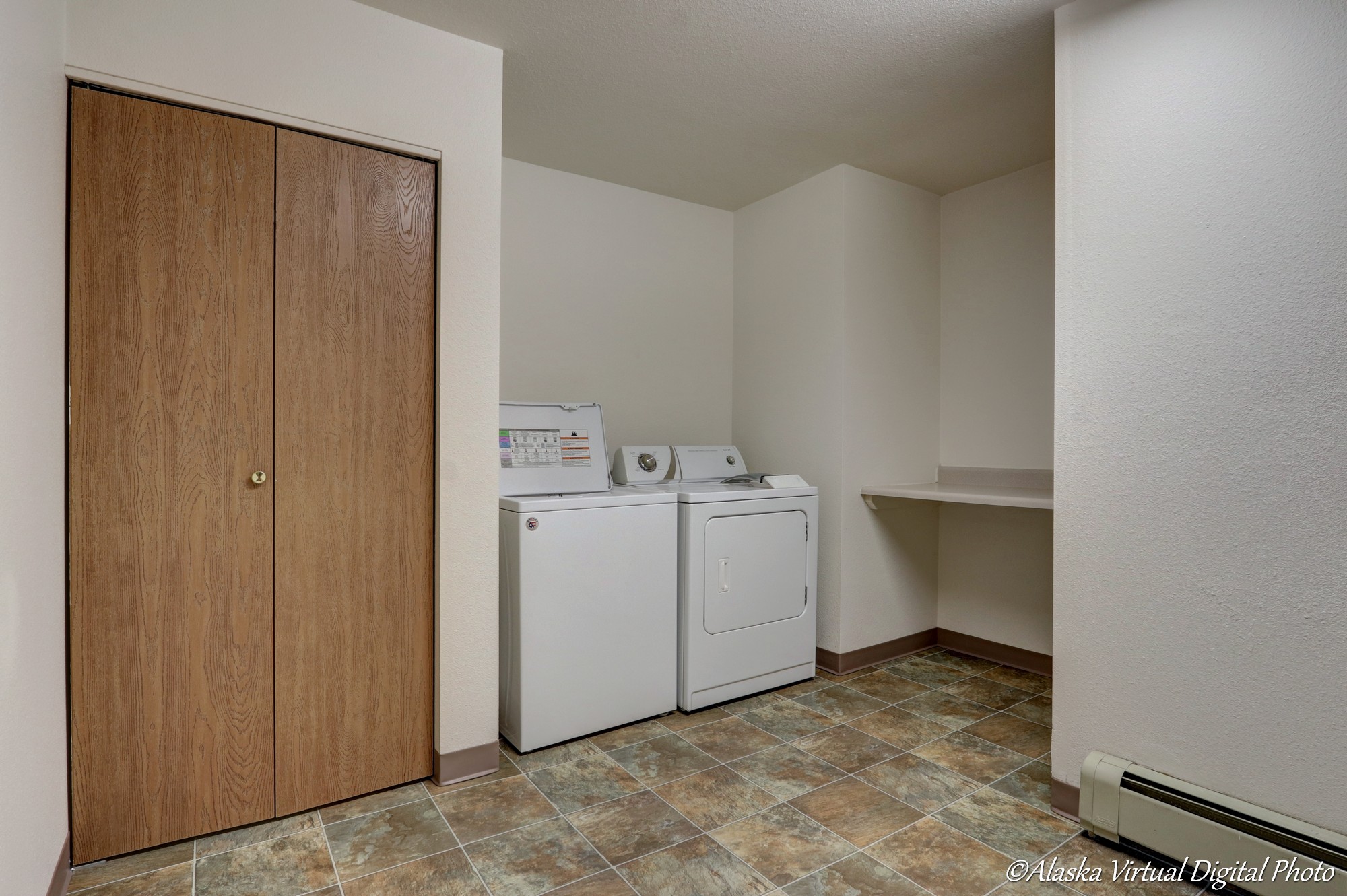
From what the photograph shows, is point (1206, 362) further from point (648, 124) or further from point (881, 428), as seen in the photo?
point (648, 124)

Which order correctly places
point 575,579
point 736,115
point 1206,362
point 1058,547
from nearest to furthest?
point 1206,362 < point 1058,547 < point 575,579 < point 736,115

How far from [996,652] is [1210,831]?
6.07ft

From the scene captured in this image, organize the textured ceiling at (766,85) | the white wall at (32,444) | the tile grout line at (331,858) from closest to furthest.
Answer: the white wall at (32,444)
the tile grout line at (331,858)
the textured ceiling at (766,85)

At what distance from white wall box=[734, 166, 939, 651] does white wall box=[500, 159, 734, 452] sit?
0.20 meters

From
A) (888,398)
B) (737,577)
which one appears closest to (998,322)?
(888,398)

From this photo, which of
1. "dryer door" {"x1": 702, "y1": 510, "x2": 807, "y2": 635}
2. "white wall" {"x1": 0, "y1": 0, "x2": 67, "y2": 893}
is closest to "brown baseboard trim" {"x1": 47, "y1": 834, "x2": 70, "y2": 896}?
"white wall" {"x1": 0, "y1": 0, "x2": 67, "y2": 893}

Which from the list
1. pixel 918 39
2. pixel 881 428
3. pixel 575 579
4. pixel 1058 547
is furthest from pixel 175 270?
pixel 881 428

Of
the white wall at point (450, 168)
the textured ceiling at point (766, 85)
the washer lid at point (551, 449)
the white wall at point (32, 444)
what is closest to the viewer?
the white wall at point (32, 444)

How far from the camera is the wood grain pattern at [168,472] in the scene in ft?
5.81

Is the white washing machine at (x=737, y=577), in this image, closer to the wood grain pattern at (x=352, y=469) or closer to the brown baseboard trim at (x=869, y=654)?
the brown baseboard trim at (x=869, y=654)

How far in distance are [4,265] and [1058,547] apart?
8.44ft

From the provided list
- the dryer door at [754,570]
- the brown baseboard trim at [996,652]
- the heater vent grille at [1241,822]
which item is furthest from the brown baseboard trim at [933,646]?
the heater vent grille at [1241,822]

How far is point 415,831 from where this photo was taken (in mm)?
1965

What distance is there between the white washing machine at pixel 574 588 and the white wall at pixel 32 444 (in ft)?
3.96
